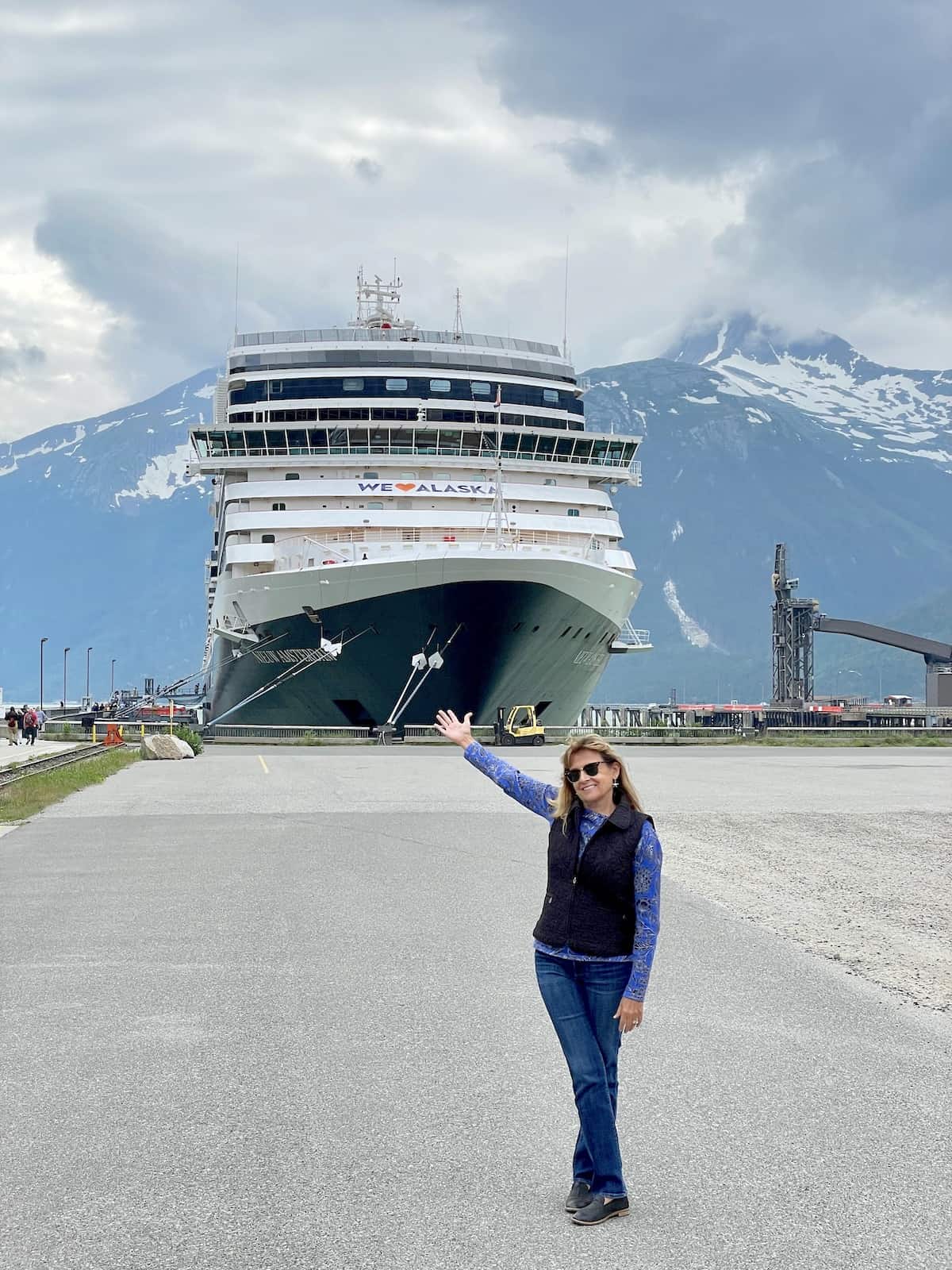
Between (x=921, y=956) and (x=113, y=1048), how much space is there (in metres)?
5.30

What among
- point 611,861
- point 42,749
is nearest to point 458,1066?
point 611,861

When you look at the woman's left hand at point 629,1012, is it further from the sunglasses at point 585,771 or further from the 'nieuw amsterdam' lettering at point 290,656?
the 'nieuw amsterdam' lettering at point 290,656

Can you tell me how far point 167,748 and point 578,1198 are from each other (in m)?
34.1

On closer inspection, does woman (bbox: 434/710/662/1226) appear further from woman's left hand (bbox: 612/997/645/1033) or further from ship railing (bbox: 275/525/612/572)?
ship railing (bbox: 275/525/612/572)

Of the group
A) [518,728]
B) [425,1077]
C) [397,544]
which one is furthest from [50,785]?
[518,728]

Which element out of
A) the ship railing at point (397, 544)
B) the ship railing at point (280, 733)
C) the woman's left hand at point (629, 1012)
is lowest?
the woman's left hand at point (629, 1012)

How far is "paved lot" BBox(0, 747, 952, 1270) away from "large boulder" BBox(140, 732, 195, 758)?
2364cm

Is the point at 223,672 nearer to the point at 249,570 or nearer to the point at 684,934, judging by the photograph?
the point at 249,570

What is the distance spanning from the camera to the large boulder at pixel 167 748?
37.8 m

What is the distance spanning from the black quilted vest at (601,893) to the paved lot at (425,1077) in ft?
2.83

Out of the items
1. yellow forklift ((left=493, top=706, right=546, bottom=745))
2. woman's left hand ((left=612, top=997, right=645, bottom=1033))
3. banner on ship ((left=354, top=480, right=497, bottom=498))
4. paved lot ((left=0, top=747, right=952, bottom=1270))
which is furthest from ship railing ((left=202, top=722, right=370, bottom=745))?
woman's left hand ((left=612, top=997, right=645, bottom=1033))

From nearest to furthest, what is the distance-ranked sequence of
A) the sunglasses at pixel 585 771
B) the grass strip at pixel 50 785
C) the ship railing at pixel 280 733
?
1. the sunglasses at pixel 585 771
2. the grass strip at pixel 50 785
3. the ship railing at pixel 280 733

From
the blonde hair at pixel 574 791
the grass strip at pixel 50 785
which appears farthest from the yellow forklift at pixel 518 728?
the blonde hair at pixel 574 791

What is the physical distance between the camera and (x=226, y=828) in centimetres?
1798
